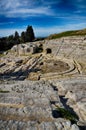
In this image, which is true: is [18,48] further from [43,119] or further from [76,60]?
A: [43,119]

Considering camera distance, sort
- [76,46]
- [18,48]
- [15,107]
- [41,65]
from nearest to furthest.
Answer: [15,107], [41,65], [76,46], [18,48]

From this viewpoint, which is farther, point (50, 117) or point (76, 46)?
point (76, 46)

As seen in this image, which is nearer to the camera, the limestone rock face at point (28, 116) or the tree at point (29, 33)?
the limestone rock face at point (28, 116)

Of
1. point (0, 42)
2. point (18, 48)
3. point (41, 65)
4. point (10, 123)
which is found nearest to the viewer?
point (10, 123)

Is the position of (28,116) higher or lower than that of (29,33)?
lower

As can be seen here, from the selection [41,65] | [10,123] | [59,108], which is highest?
[10,123]

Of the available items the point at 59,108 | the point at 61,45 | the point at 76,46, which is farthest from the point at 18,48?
the point at 59,108

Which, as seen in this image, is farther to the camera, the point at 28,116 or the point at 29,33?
the point at 29,33

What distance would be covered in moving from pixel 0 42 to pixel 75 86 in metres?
52.9

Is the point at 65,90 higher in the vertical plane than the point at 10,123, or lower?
lower

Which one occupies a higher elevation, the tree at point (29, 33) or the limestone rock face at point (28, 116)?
the tree at point (29, 33)

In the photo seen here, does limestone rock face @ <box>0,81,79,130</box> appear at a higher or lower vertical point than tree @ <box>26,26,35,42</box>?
lower

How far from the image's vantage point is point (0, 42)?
63.6 m

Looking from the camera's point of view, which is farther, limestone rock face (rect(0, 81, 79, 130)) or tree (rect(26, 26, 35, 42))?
tree (rect(26, 26, 35, 42))
